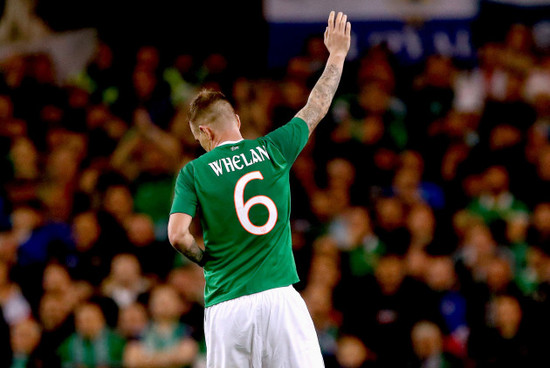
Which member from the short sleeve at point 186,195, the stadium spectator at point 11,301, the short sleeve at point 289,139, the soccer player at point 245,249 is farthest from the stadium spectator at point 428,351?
the short sleeve at point 186,195

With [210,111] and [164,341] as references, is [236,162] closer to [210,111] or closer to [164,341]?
[210,111]

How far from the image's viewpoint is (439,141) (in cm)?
951

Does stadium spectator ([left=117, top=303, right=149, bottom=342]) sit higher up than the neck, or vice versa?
the neck

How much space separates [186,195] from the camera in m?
4.07

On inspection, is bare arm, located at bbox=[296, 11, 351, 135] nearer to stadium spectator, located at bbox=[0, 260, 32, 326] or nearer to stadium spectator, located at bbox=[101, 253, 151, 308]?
stadium spectator, located at bbox=[101, 253, 151, 308]

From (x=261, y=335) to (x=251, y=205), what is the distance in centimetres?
61

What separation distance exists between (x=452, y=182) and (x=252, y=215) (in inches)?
217

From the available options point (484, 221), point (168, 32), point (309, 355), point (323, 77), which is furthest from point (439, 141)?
point (309, 355)

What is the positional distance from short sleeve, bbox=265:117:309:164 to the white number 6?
0.64 feet

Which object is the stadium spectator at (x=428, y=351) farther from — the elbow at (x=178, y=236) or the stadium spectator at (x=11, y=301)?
the elbow at (x=178, y=236)

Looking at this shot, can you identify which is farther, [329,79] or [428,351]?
[428,351]

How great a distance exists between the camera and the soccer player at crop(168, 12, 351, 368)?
13.3 ft

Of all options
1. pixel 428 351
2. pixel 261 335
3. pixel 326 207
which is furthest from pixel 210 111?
pixel 326 207

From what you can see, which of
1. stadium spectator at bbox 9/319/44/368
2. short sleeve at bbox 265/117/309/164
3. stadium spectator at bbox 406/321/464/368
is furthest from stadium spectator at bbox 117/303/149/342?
short sleeve at bbox 265/117/309/164
